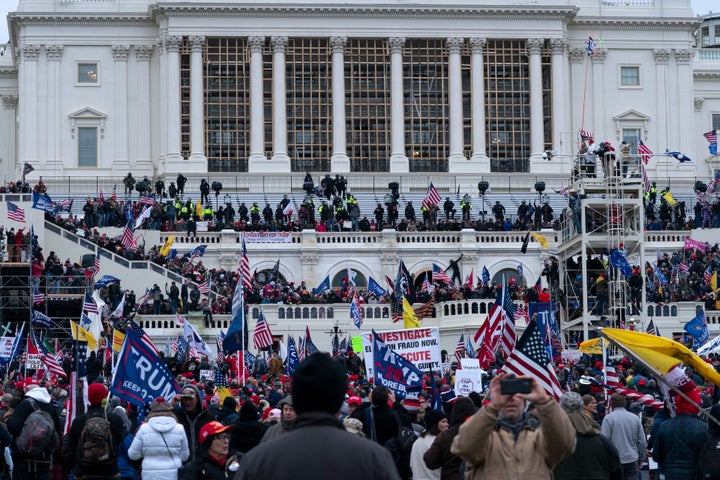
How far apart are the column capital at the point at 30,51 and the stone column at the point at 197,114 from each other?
24.0 ft

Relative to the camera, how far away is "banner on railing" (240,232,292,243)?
209ft

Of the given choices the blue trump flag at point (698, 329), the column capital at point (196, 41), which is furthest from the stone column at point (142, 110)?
the blue trump flag at point (698, 329)

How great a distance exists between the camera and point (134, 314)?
50.8 metres

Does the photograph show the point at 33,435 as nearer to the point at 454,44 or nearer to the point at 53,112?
the point at 454,44

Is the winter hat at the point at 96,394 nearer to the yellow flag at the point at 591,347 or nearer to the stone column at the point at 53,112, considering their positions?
the yellow flag at the point at 591,347

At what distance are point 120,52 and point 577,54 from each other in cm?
2065

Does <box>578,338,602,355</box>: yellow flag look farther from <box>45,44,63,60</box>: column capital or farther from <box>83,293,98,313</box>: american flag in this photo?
<box>45,44,63,60</box>: column capital

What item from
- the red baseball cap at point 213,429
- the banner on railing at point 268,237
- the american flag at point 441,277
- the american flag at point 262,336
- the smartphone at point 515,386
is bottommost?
the american flag at point 262,336

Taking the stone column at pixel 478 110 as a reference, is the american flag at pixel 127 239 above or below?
below

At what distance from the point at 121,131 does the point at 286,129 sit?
7.52 meters

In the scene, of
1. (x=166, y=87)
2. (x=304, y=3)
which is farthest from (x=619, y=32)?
(x=166, y=87)

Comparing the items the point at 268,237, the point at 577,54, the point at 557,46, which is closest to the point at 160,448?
the point at 268,237

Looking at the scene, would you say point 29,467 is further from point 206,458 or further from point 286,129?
point 286,129

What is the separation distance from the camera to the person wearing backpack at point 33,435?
18.4 meters
